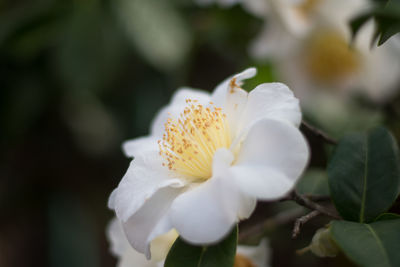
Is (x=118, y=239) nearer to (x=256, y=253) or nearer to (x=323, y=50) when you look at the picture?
(x=256, y=253)

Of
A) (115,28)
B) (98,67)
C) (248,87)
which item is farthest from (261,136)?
(115,28)

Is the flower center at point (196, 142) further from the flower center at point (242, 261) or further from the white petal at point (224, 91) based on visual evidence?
the flower center at point (242, 261)

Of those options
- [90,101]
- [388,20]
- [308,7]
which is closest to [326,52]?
[308,7]

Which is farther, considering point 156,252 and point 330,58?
point 330,58

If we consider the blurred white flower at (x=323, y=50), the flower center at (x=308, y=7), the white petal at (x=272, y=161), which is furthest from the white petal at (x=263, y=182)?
the flower center at (x=308, y=7)

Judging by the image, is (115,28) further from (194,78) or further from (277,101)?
(277,101)

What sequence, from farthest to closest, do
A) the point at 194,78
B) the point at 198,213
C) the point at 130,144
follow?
1. the point at 194,78
2. the point at 130,144
3. the point at 198,213

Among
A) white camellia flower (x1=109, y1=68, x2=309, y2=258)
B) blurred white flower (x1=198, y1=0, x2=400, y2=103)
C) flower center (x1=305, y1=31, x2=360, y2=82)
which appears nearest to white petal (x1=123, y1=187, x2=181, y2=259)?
white camellia flower (x1=109, y1=68, x2=309, y2=258)
